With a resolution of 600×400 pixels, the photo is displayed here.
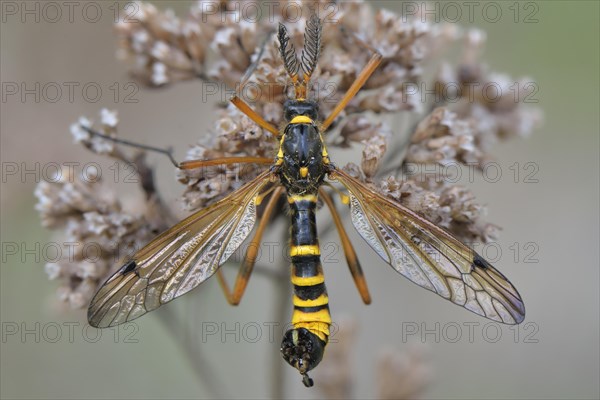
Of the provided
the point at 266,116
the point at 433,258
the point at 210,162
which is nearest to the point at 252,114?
the point at 266,116

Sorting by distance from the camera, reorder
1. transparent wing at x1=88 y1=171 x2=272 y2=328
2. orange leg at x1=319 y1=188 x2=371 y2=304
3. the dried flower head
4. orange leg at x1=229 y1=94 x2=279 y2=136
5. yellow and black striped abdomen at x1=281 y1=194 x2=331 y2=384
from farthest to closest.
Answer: orange leg at x1=319 y1=188 x2=371 y2=304, the dried flower head, orange leg at x1=229 y1=94 x2=279 y2=136, yellow and black striped abdomen at x1=281 y1=194 x2=331 y2=384, transparent wing at x1=88 y1=171 x2=272 y2=328

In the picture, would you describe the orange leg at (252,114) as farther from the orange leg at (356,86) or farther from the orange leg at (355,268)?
the orange leg at (355,268)

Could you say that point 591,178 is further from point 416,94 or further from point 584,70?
point 416,94

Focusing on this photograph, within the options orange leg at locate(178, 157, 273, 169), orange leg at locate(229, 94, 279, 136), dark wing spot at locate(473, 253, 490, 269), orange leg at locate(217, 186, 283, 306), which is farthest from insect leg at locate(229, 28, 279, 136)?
dark wing spot at locate(473, 253, 490, 269)

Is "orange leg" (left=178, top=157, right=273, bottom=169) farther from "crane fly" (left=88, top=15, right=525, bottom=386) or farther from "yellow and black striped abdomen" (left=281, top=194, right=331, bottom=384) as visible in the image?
"yellow and black striped abdomen" (left=281, top=194, right=331, bottom=384)

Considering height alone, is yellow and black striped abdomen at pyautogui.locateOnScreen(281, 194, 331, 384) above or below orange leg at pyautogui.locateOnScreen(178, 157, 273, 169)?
below

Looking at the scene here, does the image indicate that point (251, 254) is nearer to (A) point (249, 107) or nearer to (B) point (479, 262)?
(A) point (249, 107)

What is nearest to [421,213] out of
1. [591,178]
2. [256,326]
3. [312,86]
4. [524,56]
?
[312,86]
